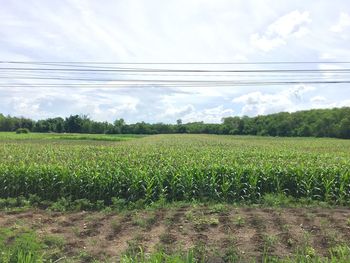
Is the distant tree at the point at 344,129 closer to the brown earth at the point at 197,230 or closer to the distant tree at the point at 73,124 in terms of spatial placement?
the distant tree at the point at 73,124

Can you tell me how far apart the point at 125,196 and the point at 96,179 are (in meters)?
1.01

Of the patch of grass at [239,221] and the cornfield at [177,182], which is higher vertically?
the cornfield at [177,182]

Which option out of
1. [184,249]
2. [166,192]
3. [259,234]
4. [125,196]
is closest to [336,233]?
[259,234]

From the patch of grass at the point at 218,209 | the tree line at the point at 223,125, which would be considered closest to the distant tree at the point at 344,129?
the tree line at the point at 223,125

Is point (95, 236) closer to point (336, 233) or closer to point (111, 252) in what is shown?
point (111, 252)

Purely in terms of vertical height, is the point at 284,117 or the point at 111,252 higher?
the point at 284,117

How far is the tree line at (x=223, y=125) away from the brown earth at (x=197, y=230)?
261ft

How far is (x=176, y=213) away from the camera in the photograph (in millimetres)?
8969

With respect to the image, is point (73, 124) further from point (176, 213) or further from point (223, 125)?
point (176, 213)

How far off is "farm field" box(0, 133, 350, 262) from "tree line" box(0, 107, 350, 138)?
76854mm

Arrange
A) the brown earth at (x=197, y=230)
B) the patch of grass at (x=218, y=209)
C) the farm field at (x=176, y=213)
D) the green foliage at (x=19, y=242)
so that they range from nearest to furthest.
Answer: the green foliage at (x=19, y=242) → the farm field at (x=176, y=213) → the brown earth at (x=197, y=230) → the patch of grass at (x=218, y=209)

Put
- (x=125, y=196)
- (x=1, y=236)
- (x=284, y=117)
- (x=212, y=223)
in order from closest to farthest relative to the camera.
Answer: (x=1, y=236) < (x=212, y=223) < (x=125, y=196) < (x=284, y=117)

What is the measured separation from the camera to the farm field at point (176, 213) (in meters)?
6.33

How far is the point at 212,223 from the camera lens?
7984 mm
